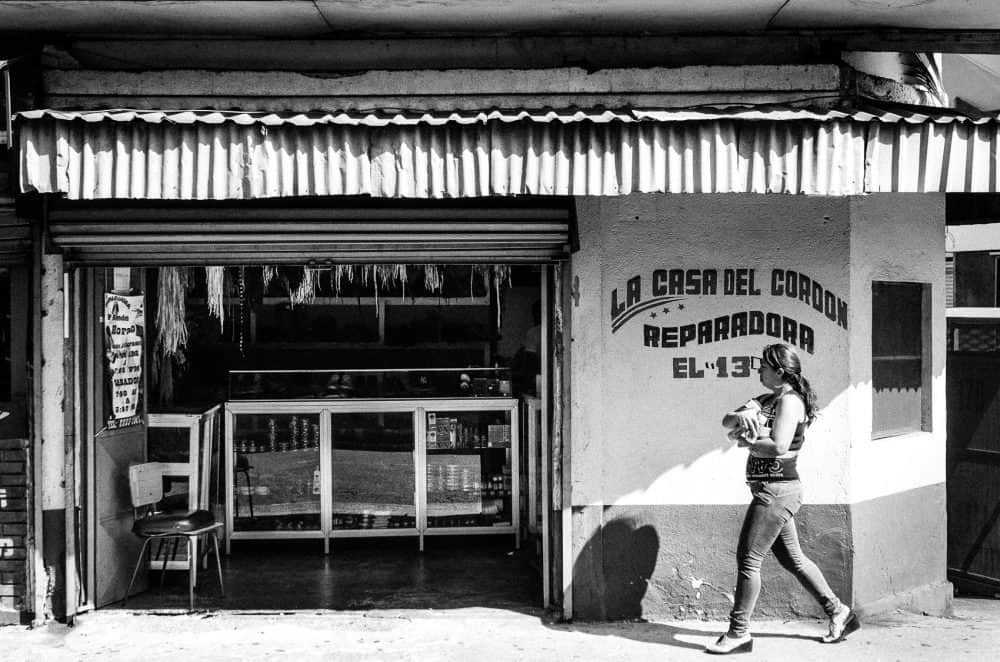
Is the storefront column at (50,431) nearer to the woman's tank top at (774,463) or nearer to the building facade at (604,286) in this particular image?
the building facade at (604,286)

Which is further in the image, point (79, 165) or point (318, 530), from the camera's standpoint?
point (318, 530)

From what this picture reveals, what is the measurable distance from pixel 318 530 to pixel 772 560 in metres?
4.01

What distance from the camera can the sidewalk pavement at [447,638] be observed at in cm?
557

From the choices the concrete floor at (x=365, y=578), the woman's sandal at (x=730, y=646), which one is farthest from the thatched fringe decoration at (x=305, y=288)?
the woman's sandal at (x=730, y=646)

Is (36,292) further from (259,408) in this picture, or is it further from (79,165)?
(259,408)

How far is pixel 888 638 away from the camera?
5.87 meters

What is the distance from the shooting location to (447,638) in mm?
5867

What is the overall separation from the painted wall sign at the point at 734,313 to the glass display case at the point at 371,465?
227cm

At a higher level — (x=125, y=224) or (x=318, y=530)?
(x=125, y=224)

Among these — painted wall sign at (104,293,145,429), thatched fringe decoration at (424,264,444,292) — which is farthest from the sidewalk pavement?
thatched fringe decoration at (424,264,444,292)

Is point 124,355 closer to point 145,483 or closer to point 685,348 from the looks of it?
point 145,483

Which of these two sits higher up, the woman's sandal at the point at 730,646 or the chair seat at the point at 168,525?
the chair seat at the point at 168,525

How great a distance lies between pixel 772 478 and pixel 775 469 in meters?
0.06

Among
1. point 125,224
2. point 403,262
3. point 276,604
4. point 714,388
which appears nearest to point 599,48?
point 403,262
